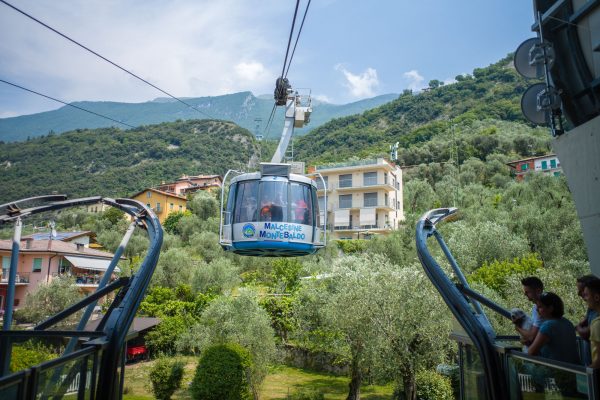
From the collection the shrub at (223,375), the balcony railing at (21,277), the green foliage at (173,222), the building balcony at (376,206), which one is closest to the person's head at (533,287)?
the shrub at (223,375)

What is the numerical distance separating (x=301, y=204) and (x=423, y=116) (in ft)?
371

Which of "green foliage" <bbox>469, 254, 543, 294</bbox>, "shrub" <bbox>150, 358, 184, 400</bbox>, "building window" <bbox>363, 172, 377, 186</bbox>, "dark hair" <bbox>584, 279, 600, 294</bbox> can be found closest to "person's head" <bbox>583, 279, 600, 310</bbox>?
"dark hair" <bbox>584, 279, 600, 294</bbox>

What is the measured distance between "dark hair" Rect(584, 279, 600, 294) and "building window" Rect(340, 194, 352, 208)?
164ft

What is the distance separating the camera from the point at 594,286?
3891 mm

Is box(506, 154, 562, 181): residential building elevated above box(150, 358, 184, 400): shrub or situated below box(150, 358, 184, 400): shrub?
above

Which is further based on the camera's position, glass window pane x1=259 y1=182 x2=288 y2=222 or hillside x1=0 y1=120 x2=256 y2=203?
hillside x1=0 y1=120 x2=256 y2=203

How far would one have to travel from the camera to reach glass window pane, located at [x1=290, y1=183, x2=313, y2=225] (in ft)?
37.3

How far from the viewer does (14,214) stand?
6621mm

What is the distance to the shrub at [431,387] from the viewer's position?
1666cm

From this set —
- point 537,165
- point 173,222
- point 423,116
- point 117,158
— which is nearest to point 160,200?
point 173,222

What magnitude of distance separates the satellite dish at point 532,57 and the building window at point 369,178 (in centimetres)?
4504

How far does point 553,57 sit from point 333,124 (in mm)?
124144

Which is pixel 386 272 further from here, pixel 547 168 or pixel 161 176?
pixel 161 176

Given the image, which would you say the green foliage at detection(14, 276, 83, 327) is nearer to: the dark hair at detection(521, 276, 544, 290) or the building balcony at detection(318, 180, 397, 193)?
the building balcony at detection(318, 180, 397, 193)
